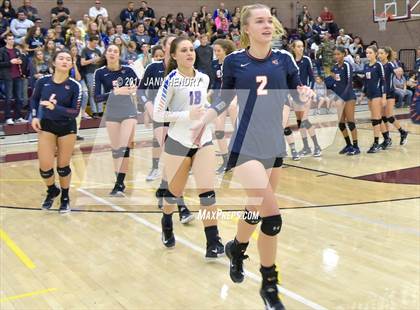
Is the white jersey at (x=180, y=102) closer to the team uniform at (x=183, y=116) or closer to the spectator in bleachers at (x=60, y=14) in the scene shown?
the team uniform at (x=183, y=116)

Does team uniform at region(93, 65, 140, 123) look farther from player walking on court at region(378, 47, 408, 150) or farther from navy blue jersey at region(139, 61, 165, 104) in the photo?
player walking on court at region(378, 47, 408, 150)

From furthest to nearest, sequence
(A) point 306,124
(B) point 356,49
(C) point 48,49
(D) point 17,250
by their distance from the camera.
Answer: (B) point 356,49 < (C) point 48,49 < (A) point 306,124 < (D) point 17,250

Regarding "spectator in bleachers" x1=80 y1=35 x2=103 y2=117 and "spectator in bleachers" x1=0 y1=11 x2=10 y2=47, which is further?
"spectator in bleachers" x1=0 y1=11 x2=10 y2=47

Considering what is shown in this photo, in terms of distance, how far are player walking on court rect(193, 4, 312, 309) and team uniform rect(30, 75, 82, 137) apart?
3583mm

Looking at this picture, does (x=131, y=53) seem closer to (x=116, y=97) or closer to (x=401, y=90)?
(x=116, y=97)

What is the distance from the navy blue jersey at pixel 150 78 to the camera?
268 inches

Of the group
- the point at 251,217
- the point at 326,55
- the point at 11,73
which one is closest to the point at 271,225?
the point at 251,217

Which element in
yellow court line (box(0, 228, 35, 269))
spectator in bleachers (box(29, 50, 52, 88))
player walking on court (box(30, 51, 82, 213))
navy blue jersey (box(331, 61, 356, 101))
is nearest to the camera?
yellow court line (box(0, 228, 35, 269))

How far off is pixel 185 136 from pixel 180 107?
15.0 inches

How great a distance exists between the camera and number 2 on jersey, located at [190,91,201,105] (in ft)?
16.3

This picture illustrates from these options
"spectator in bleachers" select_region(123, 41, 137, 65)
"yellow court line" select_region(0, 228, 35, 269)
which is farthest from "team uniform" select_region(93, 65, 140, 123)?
"spectator in bleachers" select_region(123, 41, 137, 65)

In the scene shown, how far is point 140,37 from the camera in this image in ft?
52.5

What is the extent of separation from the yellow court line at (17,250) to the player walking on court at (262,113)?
275cm

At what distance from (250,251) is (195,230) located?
0.98 metres
